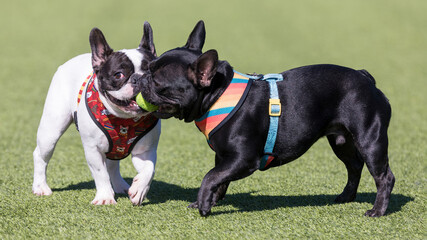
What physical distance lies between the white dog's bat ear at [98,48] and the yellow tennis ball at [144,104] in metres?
0.54

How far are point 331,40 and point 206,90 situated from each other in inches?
504

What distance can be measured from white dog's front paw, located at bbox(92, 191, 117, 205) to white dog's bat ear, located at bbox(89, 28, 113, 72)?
1043mm

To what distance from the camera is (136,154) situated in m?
4.96

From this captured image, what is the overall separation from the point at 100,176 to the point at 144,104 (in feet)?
2.89

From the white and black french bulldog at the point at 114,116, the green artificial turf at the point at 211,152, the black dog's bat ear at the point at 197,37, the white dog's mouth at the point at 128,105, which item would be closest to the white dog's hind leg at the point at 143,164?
the white and black french bulldog at the point at 114,116

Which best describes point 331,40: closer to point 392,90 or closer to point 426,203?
point 392,90

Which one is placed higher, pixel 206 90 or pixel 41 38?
pixel 206 90

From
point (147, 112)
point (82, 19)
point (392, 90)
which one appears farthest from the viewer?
point (82, 19)

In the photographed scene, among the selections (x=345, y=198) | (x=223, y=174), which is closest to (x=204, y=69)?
(x=223, y=174)

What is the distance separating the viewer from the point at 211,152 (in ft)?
23.9

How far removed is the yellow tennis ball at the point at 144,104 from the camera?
174 inches

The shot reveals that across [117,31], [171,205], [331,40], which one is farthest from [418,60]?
[171,205]

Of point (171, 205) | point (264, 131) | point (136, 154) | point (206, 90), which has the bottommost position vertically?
point (171, 205)

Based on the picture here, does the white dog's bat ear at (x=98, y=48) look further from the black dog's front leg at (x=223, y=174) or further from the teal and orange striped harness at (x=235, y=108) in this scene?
the black dog's front leg at (x=223, y=174)
